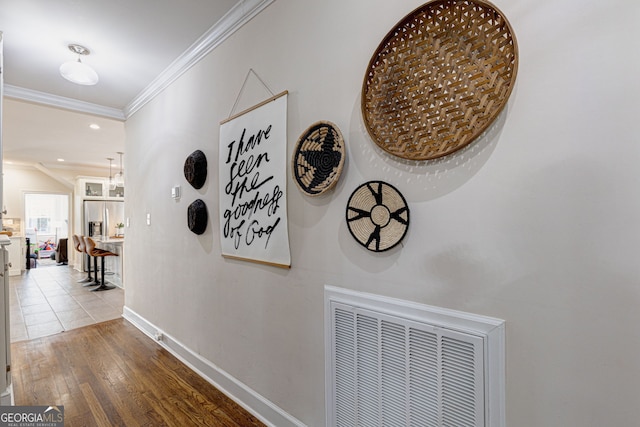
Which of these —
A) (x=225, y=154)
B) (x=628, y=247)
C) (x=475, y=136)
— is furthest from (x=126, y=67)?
(x=628, y=247)

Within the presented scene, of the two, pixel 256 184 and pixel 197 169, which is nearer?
pixel 256 184

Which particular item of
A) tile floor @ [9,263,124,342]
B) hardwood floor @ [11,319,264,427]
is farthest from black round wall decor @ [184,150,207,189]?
tile floor @ [9,263,124,342]

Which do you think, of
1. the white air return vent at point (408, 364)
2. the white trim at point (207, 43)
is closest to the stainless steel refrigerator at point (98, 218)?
the white trim at point (207, 43)

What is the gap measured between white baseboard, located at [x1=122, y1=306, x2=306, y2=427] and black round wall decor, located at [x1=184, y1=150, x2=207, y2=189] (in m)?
1.37

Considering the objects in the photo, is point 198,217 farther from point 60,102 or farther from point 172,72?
point 60,102

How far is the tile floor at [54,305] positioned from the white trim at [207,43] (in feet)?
8.81

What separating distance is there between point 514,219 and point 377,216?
1.57 feet

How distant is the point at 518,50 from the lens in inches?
35.4

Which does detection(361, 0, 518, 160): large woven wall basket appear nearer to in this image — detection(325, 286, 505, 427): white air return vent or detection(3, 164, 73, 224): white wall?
detection(325, 286, 505, 427): white air return vent

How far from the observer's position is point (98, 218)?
7.20 meters

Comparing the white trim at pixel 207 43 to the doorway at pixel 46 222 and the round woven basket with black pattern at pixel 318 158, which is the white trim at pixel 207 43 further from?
the doorway at pixel 46 222

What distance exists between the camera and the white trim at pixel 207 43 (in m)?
1.83

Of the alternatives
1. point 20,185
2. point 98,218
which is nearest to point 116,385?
point 98,218

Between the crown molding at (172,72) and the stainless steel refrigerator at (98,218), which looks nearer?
the crown molding at (172,72)
